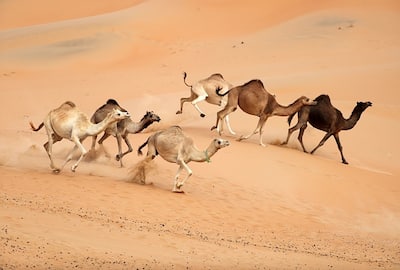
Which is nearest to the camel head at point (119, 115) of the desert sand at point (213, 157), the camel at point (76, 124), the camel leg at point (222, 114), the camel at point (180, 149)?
the camel at point (76, 124)

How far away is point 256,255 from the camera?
37.0 feet

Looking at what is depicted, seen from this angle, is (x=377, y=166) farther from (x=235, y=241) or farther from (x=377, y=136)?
(x=235, y=241)

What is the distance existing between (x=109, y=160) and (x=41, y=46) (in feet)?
71.6

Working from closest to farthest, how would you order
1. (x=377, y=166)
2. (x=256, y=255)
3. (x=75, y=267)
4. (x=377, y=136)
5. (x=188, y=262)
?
(x=75, y=267)
(x=188, y=262)
(x=256, y=255)
(x=377, y=166)
(x=377, y=136)

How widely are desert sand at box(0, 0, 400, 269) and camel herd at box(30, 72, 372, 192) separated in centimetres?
57

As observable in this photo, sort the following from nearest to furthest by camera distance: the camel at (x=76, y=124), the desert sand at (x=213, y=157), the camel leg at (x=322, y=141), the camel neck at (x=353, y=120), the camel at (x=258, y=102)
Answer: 1. the desert sand at (x=213, y=157)
2. the camel at (x=76, y=124)
3. the camel at (x=258, y=102)
4. the camel leg at (x=322, y=141)
5. the camel neck at (x=353, y=120)

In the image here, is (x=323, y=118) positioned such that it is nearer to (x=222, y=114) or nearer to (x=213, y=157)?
(x=222, y=114)

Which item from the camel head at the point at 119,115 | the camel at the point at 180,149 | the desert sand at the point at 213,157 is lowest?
the desert sand at the point at 213,157

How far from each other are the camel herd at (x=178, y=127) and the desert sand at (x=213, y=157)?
1.88 feet

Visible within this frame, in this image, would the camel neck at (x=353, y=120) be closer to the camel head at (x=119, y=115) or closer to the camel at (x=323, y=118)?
the camel at (x=323, y=118)

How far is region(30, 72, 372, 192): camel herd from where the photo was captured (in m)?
15.0


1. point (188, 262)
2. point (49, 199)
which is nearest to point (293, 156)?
point (49, 199)

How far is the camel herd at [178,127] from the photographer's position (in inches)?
592

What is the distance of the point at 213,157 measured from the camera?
691 inches
